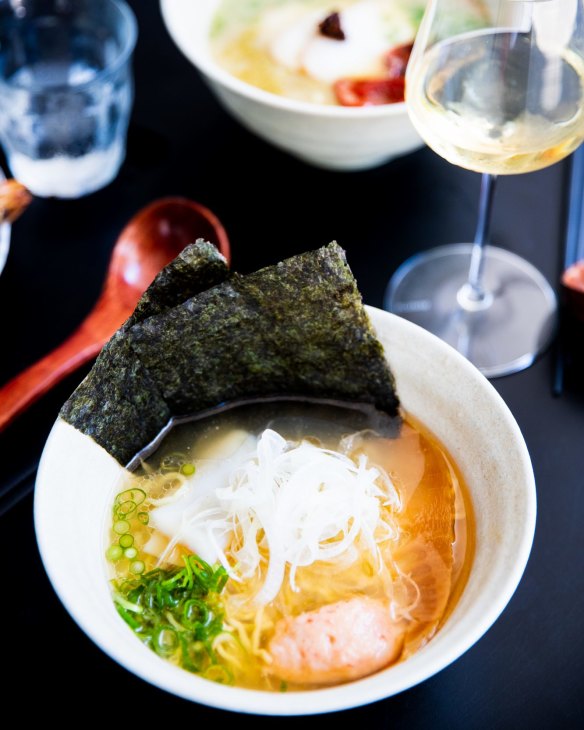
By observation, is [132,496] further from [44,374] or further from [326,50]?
[326,50]

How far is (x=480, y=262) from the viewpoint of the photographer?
1509 millimetres

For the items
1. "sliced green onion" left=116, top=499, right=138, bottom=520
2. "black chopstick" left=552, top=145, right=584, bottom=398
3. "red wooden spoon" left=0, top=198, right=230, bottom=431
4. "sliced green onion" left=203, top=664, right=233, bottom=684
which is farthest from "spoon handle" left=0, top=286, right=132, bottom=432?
"black chopstick" left=552, top=145, right=584, bottom=398

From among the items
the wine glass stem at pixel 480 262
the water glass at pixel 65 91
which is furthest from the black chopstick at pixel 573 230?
the water glass at pixel 65 91

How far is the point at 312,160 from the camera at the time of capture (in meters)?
1.61

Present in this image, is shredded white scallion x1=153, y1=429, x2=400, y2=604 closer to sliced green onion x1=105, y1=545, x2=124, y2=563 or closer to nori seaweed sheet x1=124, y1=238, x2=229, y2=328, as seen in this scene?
sliced green onion x1=105, y1=545, x2=124, y2=563

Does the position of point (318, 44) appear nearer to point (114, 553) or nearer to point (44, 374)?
point (44, 374)

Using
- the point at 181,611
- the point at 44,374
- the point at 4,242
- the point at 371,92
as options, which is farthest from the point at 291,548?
the point at 371,92

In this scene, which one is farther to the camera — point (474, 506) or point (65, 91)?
point (65, 91)

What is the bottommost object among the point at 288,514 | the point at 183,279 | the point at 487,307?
the point at 487,307

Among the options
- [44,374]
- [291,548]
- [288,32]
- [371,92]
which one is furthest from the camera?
[288,32]

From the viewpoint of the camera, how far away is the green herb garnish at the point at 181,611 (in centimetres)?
102

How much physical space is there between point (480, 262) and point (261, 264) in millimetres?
374

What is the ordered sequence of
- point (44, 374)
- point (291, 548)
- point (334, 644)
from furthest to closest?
point (44, 374) < point (291, 548) < point (334, 644)

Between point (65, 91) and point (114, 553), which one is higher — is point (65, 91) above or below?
above
